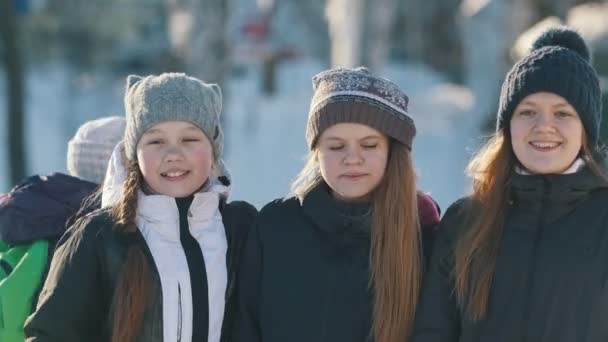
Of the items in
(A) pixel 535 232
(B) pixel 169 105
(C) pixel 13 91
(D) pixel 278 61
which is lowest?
(A) pixel 535 232

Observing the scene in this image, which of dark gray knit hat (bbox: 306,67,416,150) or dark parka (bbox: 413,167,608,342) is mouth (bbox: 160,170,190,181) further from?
dark parka (bbox: 413,167,608,342)

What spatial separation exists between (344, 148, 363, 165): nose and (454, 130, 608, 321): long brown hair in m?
0.35

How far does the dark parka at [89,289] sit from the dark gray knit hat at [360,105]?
50 cm

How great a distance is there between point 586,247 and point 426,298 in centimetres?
46

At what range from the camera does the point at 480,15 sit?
11578mm

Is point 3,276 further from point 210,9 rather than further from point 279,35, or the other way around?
point 279,35

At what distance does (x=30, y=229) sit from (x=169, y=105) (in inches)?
25.0

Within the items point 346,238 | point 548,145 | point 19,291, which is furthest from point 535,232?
point 19,291

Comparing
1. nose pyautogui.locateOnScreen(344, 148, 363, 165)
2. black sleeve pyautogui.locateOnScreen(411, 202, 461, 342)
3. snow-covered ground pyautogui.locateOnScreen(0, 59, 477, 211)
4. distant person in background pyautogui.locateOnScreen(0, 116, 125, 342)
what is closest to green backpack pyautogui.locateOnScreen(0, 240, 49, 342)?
distant person in background pyautogui.locateOnScreen(0, 116, 125, 342)

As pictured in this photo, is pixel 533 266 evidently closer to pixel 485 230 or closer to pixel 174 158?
pixel 485 230

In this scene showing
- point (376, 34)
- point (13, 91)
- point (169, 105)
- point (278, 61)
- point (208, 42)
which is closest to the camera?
point (169, 105)

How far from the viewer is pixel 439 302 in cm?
293

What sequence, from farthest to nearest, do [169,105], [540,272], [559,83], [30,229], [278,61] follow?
[278,61] → [30,229] → [169,105] → [559,83] → [540,272]

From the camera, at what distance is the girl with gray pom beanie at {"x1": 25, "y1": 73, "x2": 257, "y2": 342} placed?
3.00m
